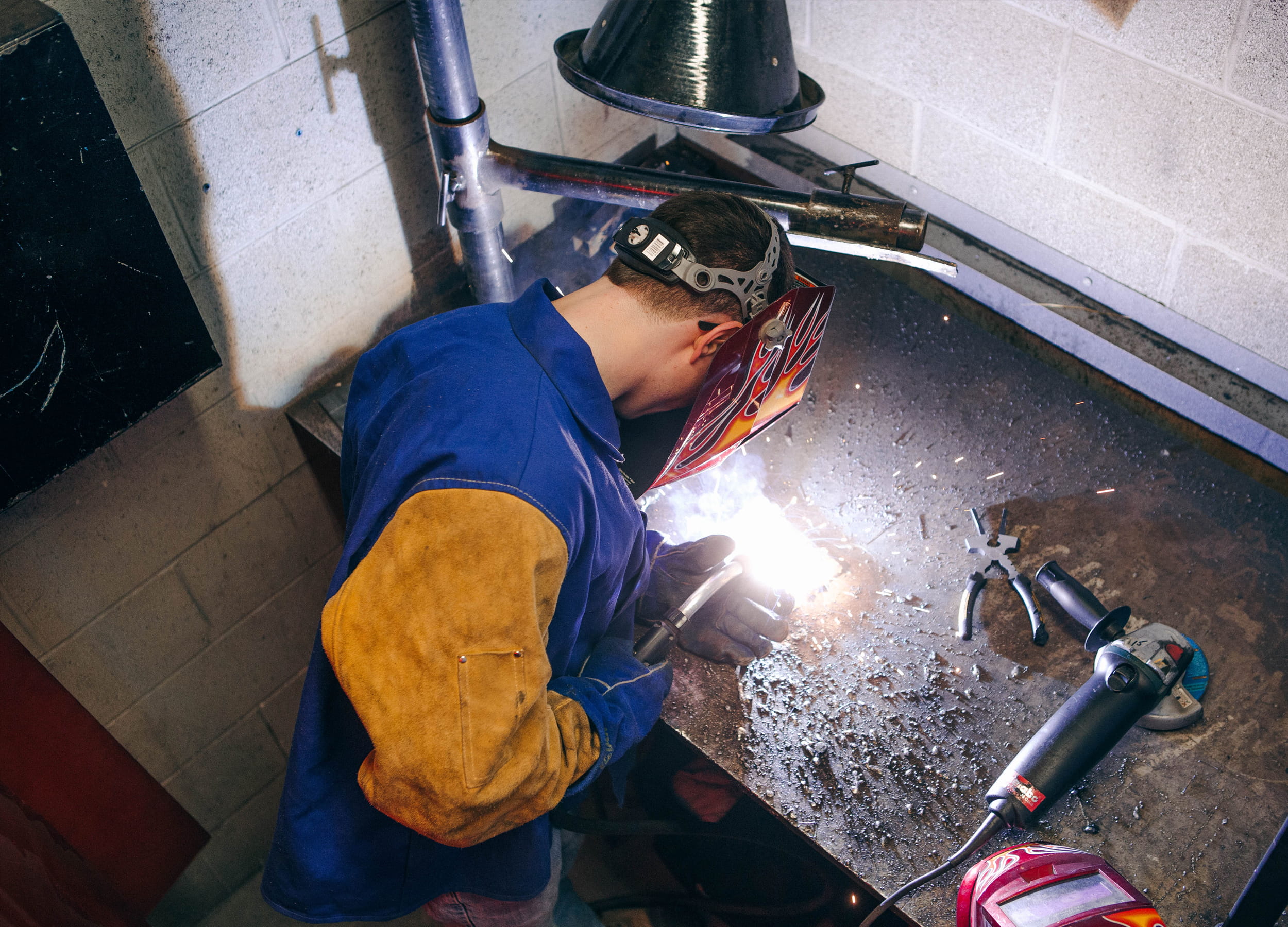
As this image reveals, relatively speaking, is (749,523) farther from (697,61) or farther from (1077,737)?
(697,61)

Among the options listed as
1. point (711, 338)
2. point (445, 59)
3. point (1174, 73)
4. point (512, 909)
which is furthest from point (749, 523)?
point (1174, 73)

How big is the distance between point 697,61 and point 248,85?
829mm

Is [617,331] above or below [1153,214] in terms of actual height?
above

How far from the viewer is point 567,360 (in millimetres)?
1298

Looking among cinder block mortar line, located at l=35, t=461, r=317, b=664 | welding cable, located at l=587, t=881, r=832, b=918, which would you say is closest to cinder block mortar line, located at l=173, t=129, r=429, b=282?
cinder block mortar line, located at l=35, t=461, r=317, b=664

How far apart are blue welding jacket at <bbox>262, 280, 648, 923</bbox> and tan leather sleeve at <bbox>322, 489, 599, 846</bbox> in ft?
0.12

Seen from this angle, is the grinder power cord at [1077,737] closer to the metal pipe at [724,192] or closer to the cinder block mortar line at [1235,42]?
the metal pipe at [724,192]

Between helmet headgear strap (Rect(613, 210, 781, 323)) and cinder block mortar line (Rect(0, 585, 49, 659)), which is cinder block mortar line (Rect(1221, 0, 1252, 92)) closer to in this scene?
helmet headgear strap (Rect(613, 210, 781, 323))

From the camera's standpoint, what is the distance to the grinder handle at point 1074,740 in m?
1.36

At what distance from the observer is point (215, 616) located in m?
2.14

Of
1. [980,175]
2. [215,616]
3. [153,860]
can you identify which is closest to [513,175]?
[980,175]

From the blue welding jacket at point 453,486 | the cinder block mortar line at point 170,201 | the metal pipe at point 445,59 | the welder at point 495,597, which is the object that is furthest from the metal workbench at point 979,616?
the metal pipe at point 445,59

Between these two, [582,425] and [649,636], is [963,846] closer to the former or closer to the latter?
[649,636]

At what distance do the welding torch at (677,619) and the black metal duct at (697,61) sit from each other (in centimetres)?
75
